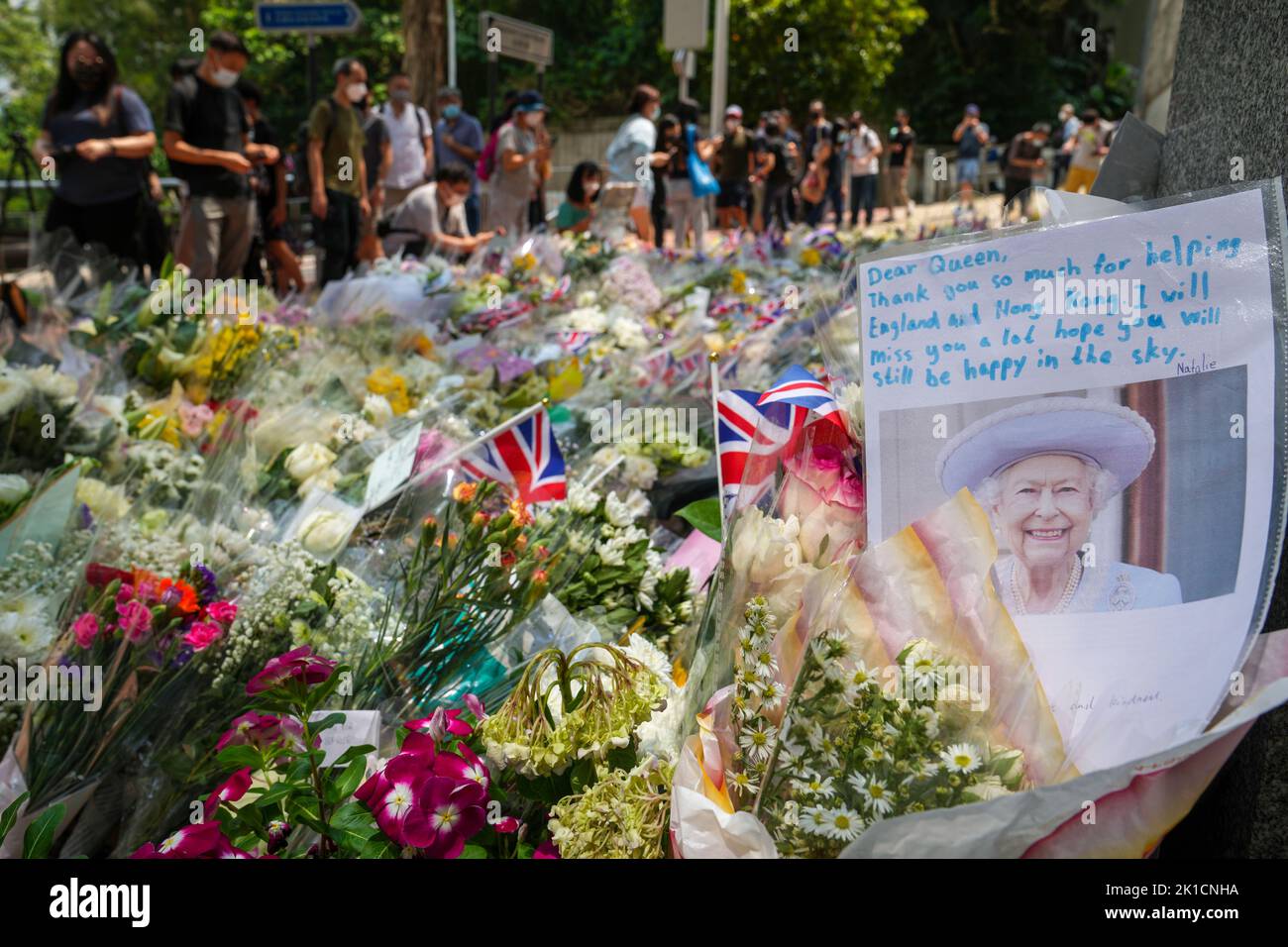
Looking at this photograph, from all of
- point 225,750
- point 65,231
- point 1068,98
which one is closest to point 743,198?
point 65,231

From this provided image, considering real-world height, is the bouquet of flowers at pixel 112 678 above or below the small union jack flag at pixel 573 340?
below

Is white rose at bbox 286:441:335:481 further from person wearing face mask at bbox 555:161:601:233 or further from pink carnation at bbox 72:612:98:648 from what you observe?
person wearing face mask at bbox 555:161:601:233

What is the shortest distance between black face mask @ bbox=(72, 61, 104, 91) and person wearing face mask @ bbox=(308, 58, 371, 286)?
1975 mm

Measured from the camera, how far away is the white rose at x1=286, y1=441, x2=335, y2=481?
2457 millimetres

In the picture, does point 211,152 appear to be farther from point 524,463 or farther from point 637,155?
point 524,463

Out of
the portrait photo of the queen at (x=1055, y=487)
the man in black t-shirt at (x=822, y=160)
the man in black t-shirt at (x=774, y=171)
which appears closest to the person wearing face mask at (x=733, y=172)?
the man in black t-shirt at (x=774, y=171)

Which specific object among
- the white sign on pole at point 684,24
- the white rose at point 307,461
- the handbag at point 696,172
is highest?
the white sign on pole at point 684,24

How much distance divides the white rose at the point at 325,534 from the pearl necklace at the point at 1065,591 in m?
1.28

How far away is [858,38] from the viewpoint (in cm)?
2205

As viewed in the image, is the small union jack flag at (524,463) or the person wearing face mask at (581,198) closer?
the small union jack flag at (524,463)

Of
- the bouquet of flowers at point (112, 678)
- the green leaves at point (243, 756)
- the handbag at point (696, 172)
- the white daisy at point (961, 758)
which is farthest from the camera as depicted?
the handbag at point (696, 172)

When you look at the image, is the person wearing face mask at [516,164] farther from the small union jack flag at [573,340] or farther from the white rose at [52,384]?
the white rose at [52,384]

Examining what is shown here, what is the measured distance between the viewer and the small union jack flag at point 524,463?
2.24m

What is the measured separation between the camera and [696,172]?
10578 millimetres
